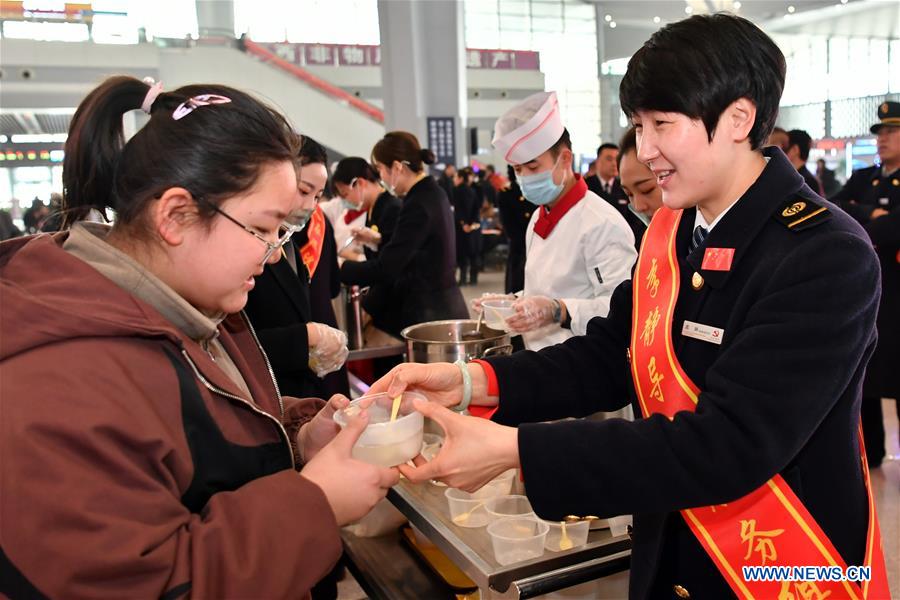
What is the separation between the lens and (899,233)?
3217mm

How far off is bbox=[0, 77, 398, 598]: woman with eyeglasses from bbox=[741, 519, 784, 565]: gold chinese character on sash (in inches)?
21.6

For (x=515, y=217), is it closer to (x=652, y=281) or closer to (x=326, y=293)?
(x=326, y=293)

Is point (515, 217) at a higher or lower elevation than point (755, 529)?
higher

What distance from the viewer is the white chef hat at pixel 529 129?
8.17 feet

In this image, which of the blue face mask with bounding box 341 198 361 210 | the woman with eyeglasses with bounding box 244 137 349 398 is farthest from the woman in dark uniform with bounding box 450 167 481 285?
the woman with eyeglasses with bounding box 244 137 349 398

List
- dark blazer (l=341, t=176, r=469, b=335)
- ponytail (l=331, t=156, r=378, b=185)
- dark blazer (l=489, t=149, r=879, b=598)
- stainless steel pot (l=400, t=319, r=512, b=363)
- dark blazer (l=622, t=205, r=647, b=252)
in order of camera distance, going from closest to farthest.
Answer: dark blazer (l=489, t=149, r=879, b=598)
stainless steel pot (l=400, t=319, r=512, b=363)
dark blazer (l=622, t=205, r=647, b=252)
dark blazer (l=341, t=176, r=469, b=335)
ponytail (l=331, t=156, r=378, b=185)

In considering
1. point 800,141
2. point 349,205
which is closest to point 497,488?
point 349,205

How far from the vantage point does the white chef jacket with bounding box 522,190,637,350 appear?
227 cm

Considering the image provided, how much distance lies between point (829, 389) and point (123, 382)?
91 centimetres

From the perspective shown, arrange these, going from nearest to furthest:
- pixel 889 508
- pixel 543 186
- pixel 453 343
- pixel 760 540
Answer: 1. pixel 760 540
2. pixel 453 343
3. pixel 543 186
4. pixel 889 508

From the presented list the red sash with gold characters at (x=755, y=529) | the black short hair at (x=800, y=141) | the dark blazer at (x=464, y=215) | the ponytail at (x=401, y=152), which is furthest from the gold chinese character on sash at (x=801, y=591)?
the dark blazer at (x=464, y=215)

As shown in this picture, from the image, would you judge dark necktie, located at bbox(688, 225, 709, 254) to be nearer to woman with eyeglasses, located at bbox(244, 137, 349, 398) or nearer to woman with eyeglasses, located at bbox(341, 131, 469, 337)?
woman with eyeglasses, located at bbox(244, 137, 349, 398)

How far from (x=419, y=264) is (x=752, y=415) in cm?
274

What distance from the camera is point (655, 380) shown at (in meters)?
1.16
